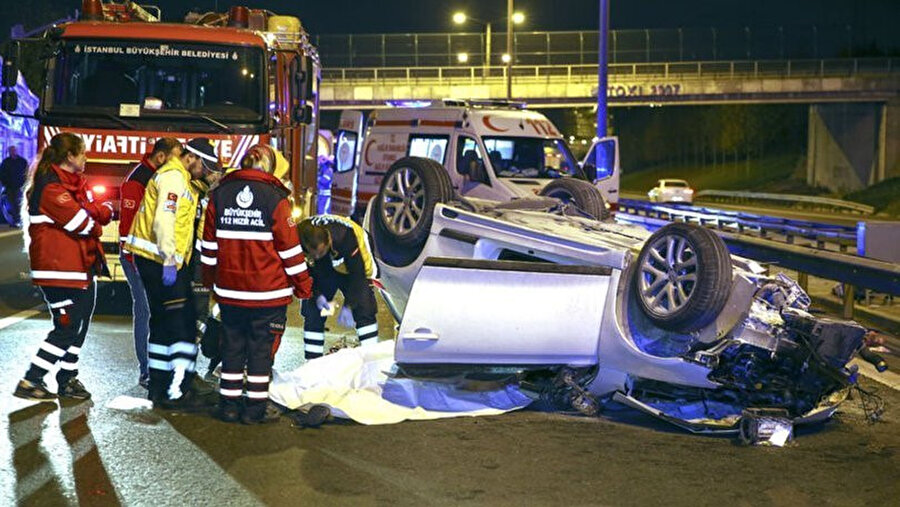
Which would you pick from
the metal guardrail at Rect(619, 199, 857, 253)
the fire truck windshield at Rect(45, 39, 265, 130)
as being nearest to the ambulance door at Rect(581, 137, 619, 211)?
the metal guardrail at Rect(619, 199, 857, 253)

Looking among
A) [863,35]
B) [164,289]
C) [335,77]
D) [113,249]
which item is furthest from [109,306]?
[863,35]

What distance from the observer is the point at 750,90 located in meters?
56.9

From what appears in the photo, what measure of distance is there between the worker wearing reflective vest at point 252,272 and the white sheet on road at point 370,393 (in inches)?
15.3

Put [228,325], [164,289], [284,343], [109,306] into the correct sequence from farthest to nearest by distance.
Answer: [109,306]
[284,343]
[164,289]
[228,325]

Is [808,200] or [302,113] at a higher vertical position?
[302,113]

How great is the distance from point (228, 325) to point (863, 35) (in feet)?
211

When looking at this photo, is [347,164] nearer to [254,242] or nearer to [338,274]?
[338,274]

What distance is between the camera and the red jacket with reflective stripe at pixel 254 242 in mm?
7027

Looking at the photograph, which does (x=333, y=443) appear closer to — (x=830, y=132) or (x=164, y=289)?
(x=164, y=289)

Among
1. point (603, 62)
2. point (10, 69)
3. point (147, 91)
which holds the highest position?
point (603, 62)

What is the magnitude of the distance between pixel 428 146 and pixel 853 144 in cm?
4809

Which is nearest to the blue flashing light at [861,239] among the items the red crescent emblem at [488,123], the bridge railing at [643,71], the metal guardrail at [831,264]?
the metal guardrail at [831,264]

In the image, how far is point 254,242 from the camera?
7.04m

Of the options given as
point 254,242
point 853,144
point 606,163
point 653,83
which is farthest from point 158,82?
point 853,144
